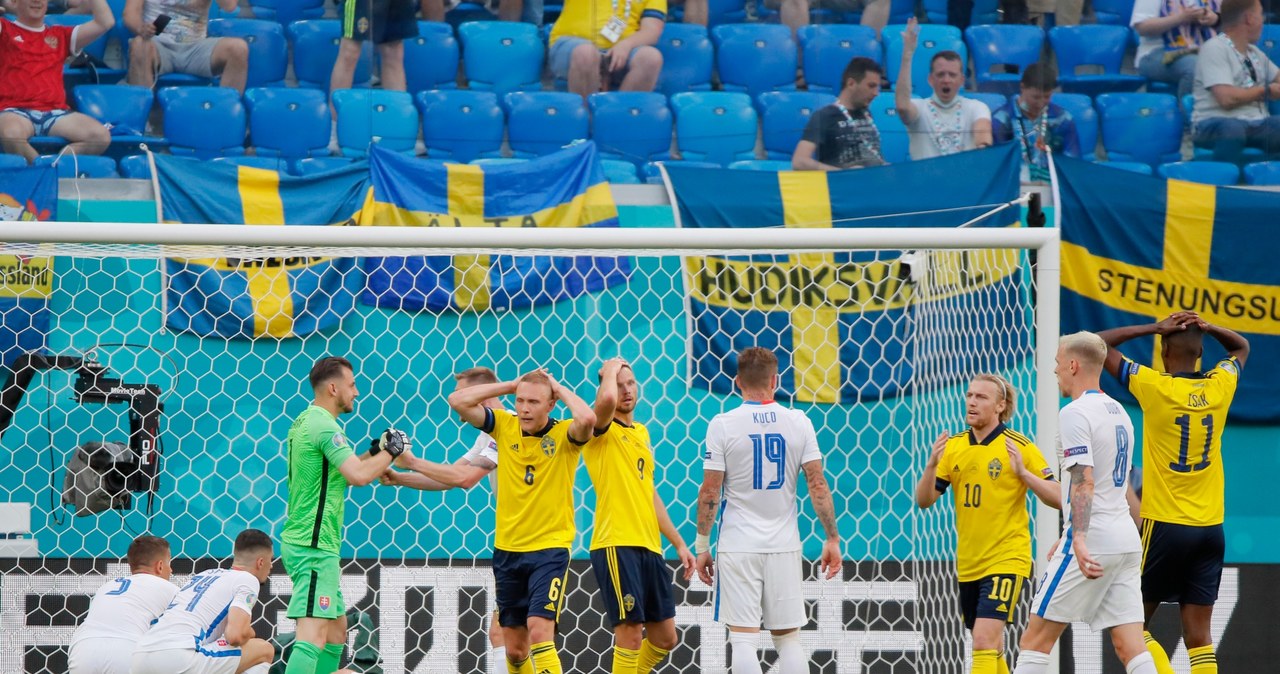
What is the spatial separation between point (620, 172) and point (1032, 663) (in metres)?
4.17

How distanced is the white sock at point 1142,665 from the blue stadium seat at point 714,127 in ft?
14.1

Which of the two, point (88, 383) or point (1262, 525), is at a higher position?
point (88, 383)

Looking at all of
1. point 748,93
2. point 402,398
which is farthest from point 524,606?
point 748,93

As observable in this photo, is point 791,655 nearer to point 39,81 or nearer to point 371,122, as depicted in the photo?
point 371,122

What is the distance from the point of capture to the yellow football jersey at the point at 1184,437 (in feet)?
19.2

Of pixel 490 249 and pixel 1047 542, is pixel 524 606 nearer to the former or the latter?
pixel 490 249

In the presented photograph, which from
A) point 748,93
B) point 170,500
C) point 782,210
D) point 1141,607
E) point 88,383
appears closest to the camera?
point 1141,607

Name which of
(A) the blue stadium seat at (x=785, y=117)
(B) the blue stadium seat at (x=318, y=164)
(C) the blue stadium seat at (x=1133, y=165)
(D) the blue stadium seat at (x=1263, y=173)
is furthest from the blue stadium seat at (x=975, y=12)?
(B) the blue stadium seat at (x=318, y=164)

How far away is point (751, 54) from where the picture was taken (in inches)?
362

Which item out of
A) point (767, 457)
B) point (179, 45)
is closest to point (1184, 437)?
point (767, 457)

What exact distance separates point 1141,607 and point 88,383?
17.1ft

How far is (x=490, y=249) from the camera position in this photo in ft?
20.3

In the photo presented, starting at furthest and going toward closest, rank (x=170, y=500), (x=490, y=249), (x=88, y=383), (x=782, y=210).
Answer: (x=782, y=210) → (x=170, y=500) → (x=88, y=383) → (x=490, y=249)

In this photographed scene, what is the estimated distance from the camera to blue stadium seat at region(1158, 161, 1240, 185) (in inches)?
343
